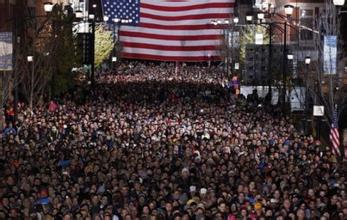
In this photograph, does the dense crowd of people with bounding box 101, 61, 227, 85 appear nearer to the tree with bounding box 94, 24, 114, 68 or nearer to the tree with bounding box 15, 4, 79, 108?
the tree with bounding box 94, 24, 114, 68

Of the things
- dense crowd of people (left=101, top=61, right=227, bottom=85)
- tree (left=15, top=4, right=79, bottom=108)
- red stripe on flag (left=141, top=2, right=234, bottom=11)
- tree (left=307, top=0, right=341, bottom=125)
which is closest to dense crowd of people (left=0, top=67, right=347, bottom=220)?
tree (left=307, top=0, right=341, bottom=125)

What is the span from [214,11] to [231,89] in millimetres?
17663

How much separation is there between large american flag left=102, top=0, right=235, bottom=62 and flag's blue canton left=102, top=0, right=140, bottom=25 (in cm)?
9

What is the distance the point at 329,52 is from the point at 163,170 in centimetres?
1291

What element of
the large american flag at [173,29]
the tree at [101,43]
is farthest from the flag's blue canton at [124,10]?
the tree at [101,43]

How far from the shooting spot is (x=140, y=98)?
58.1 metres

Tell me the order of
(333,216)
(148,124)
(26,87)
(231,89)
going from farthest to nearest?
(231,89), (26,87), (148,124), (333,216)

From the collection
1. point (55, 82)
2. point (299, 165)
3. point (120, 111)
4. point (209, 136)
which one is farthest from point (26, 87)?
point (299, 165)

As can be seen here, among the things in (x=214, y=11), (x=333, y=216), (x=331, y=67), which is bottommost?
(x=333, y=216)

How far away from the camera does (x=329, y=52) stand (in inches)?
1469

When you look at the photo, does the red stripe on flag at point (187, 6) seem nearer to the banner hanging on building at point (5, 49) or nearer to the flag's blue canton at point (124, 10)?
the flag's blue canton at point (124, 10)

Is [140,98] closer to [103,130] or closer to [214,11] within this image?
[214,11]

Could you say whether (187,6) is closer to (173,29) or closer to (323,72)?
(173,29)

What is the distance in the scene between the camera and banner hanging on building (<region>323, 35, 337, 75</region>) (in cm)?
3712
